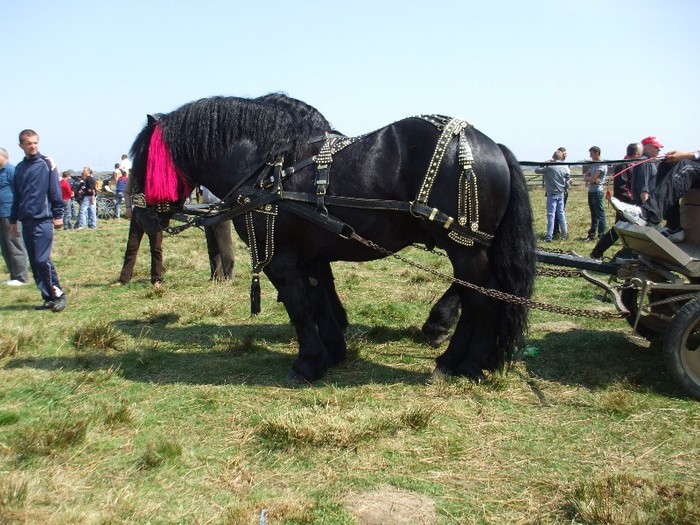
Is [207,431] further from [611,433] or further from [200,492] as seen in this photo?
[611,433]

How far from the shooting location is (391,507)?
299 cm

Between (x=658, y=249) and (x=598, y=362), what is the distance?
1110 mm

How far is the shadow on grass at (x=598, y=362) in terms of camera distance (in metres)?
4.50

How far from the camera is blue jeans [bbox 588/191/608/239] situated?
1209 centimetres

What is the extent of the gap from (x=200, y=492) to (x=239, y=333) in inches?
125

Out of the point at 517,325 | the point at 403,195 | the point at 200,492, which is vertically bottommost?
the point at 200,492

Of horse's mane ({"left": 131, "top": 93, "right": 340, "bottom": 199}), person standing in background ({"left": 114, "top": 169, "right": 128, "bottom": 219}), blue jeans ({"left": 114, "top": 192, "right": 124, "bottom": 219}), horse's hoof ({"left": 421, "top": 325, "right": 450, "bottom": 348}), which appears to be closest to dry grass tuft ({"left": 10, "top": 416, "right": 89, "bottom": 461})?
horse's mane ({"left": 131, "top": 93, "right": 340, "bottom": 199})

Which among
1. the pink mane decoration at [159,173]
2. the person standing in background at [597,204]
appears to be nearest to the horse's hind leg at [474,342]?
the pink mane decoration at [159,173]

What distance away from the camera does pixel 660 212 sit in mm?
4559

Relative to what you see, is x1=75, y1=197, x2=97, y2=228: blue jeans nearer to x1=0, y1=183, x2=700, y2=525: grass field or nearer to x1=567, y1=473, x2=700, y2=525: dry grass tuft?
x1=0, y1=183, x2=700, y2=525: grass field

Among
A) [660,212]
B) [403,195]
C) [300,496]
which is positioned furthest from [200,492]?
[660,212]

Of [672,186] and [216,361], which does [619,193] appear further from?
[216,361]

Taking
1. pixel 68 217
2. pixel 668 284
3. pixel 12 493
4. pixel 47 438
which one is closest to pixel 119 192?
pixel 68 217

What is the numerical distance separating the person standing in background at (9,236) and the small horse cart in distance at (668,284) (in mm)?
7083
